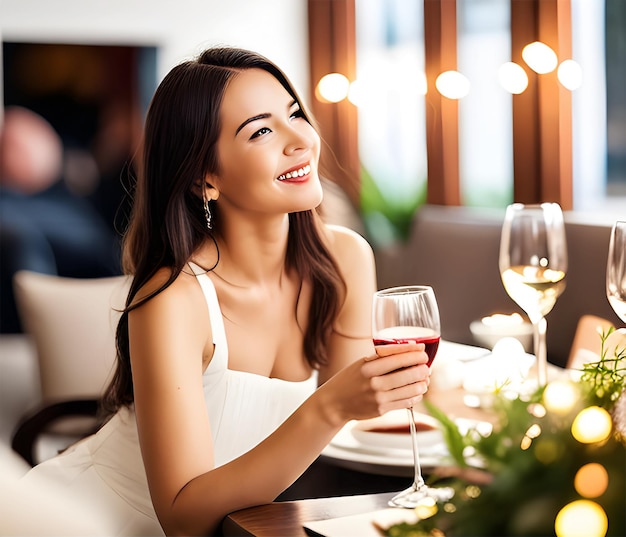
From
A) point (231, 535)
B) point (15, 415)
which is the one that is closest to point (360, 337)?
point (231, 535)

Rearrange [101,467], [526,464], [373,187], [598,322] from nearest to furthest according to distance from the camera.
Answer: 1. [526,464]
2. [101,467]
3. [598,322]
4. [373,187]

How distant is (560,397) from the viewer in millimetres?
659

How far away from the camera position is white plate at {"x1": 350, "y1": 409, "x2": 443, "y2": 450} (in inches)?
55.4

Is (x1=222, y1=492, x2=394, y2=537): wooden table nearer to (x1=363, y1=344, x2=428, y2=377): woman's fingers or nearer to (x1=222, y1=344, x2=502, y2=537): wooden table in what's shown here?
(x1=222, y1=344, x2=502, y2=537): wooden table

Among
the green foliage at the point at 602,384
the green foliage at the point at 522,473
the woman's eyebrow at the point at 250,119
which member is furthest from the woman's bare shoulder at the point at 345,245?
the green foliage at the point at 522,473

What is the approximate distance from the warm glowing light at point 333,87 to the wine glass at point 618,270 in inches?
176

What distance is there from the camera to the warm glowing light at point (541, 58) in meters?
3.95

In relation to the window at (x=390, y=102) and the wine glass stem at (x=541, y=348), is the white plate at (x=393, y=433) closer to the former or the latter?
the wine glass stem at (x=541, y=348)

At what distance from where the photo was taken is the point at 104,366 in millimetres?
3303

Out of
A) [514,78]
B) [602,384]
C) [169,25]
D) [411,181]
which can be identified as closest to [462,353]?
[602,384]

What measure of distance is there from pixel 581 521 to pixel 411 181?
4.90 meters

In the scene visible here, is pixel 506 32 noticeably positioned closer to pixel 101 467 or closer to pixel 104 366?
pixel 104 366

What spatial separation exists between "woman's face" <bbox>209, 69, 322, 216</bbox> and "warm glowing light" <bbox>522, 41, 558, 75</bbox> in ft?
7.96

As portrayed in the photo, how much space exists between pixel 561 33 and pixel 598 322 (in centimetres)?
194
